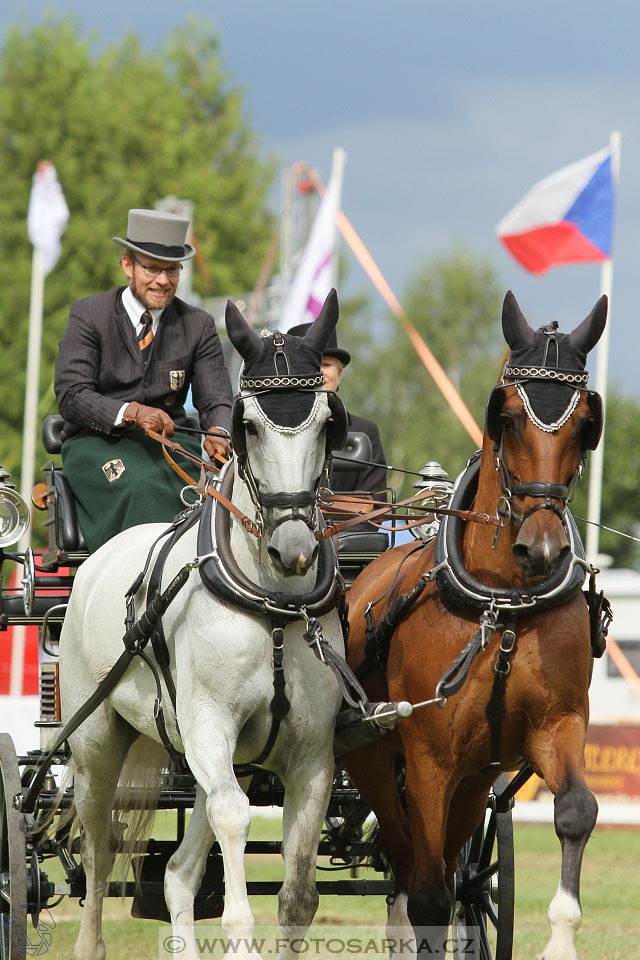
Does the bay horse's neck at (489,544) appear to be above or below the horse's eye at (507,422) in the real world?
below

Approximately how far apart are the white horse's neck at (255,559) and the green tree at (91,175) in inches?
872

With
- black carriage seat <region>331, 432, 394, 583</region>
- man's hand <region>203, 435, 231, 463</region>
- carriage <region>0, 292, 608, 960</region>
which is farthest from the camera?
black carriage seat <region>331, 432, 394, 583</region>

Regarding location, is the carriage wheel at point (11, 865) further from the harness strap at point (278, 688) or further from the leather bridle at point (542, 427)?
the leather bridle at point (542, 427)

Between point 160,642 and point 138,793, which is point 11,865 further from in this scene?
point 160,642

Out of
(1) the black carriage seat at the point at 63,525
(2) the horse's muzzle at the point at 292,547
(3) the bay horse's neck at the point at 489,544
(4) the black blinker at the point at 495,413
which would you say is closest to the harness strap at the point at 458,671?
(3) the bay horse's neck at the point at 489,544

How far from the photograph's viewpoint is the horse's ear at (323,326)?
425 cm

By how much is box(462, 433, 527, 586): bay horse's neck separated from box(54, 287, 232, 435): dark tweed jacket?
1.41 meters

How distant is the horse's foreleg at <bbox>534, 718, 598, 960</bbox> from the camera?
3.94 metres

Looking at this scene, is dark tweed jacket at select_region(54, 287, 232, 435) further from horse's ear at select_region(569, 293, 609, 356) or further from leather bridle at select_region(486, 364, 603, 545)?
horse's ear at select_region(569, 293, 609, 356)

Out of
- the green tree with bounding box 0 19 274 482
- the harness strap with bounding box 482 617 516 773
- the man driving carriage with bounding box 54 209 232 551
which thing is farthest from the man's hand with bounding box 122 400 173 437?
the green tree with bounding box 0 19 274 482

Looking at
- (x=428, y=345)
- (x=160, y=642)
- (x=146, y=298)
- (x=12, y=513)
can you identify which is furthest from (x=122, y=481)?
(x=428, y=345)

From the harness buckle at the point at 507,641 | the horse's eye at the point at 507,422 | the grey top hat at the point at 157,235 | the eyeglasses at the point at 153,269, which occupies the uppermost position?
the grey top hat at the point at 157,235

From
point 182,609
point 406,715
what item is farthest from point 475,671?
point 182,609

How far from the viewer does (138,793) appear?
5.20 metres
